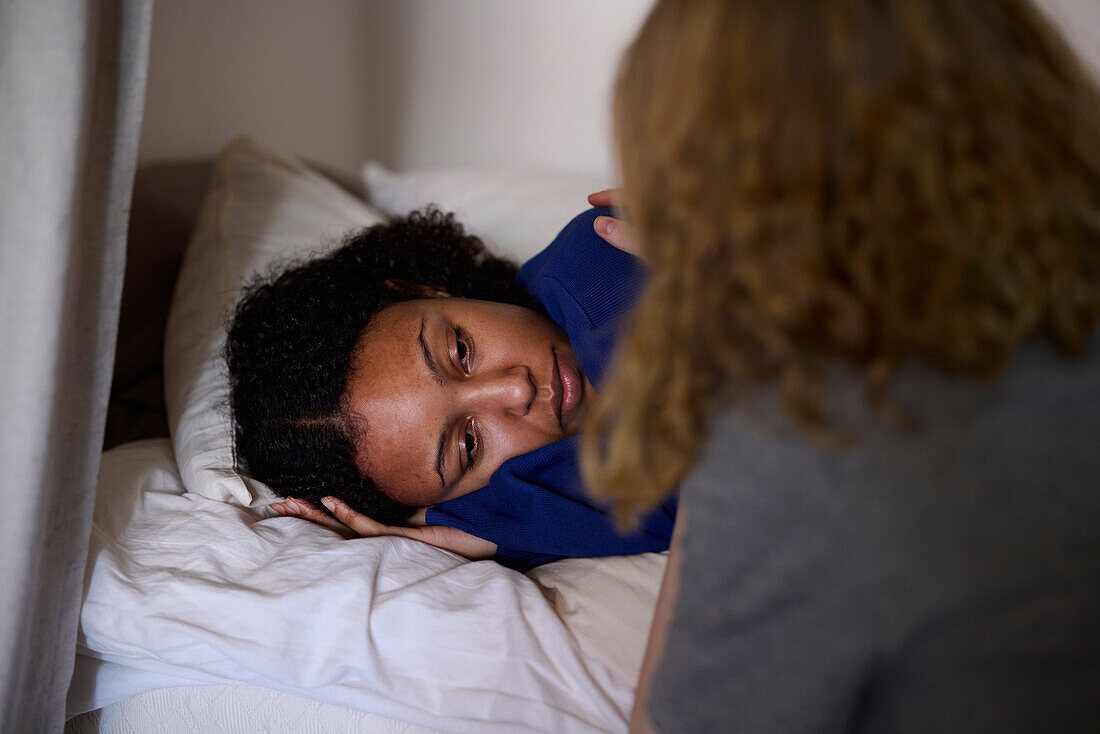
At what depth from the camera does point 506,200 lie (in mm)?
1338

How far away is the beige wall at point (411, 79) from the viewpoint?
4.62 feet

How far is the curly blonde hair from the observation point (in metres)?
0.41

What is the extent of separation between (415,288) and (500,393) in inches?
12.9

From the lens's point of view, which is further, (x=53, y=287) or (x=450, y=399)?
(x=450, y=399)

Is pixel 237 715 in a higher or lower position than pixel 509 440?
lower

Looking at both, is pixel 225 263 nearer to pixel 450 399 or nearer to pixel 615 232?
pixel 450 399

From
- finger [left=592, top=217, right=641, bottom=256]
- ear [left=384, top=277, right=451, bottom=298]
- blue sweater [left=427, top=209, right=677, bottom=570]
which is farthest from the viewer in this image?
ear [left=384, top=277, right=451, bottom=298]

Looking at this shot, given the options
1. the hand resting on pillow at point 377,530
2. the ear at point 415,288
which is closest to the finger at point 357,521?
the hand resting on pillow at point 377,530

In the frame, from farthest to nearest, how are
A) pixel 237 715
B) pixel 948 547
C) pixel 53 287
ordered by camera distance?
pixel 237 715 → pixel 53 287 → pixel 948 547

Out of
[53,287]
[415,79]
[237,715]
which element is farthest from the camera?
[415,79]

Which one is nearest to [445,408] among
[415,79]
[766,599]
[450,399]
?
[450,399]

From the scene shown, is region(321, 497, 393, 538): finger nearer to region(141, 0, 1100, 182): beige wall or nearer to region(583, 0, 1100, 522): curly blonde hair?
region(583, 0, 1100, 522): curly blonde hair

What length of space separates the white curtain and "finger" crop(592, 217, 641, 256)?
0.53 metres

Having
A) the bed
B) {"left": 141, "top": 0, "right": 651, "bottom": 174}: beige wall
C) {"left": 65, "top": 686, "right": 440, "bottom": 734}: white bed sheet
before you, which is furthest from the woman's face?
{"left": 141, "top": 0, "right": 651, "bottom": 174}: beige wall
